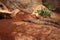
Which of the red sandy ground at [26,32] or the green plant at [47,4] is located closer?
the red sandy ground at [26,32]

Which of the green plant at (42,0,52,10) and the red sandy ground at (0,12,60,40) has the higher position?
the red sandy ground at (0,12,60,40)

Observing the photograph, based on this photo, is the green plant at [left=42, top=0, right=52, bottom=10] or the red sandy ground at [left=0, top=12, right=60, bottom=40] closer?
the red sandy ground at [left=0, top=12, right=60, bottom=40]

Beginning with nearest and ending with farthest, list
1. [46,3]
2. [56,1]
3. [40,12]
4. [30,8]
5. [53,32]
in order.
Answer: [53,32], [40,12], [30,8], [46,3], [56,1]

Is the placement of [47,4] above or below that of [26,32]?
below

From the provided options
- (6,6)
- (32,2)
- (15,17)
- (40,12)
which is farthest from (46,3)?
(15,17)

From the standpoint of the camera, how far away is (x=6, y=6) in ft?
24.8

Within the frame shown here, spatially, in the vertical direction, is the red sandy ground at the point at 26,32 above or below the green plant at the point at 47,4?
above

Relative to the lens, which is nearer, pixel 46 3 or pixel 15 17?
pixel 15 17

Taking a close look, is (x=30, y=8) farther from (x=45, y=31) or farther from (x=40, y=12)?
(x=45, y=31)

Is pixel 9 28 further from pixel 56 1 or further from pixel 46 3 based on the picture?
pixel 56 1

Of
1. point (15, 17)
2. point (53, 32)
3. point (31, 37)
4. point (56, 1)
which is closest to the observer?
point (31, 37)

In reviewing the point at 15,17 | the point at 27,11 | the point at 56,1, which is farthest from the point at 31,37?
the point at 56,1

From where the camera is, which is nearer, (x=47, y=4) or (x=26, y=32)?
(x=26, y=32)

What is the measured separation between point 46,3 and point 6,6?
8.08 ft
